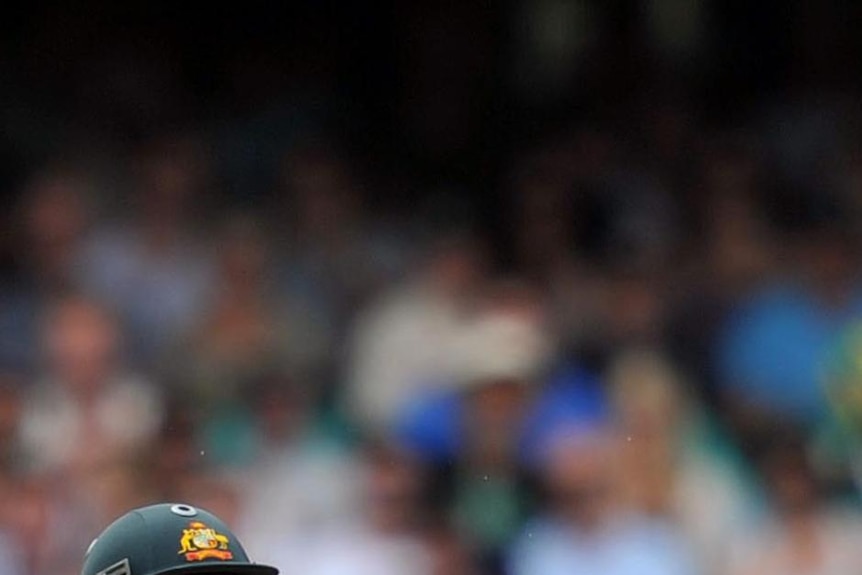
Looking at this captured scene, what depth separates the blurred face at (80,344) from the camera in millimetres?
5309

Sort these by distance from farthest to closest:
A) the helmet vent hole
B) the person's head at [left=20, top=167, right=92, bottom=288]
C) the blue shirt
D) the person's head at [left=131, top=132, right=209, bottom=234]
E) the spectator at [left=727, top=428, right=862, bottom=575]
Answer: the person's head at [left=131, top=132, right=209, bottom=234] < the person's head at [left=20, top=167, right=92, bottom=288] < the blue shirt < the spectator at [left=727, top=428, right=862, bottom=575] < the helmet vent hole

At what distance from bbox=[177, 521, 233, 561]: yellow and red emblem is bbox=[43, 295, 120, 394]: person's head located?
2.96 m

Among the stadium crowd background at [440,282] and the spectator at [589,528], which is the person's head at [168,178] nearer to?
the stadium crowd background at [440,282]

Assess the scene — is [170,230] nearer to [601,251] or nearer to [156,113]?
[156,113]

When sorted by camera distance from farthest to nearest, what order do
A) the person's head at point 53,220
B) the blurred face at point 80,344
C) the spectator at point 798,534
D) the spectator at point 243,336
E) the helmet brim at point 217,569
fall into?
1. the person's head at point 53,220
2. the spectator at point 243,336
3. the blurred face at point 80,344
4. the spectator at point 798,534
5. the helmet brim at point 217,569

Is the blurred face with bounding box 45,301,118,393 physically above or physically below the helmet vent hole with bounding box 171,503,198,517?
above

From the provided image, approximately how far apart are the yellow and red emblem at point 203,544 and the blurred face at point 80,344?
9.72 feet

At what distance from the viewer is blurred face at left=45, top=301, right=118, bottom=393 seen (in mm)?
5309

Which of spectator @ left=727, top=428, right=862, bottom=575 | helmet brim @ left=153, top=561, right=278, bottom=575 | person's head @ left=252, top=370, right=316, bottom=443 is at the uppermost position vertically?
person's head @ left=252, top=370, right=316, bottom=443

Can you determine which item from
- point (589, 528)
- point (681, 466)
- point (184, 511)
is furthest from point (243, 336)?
point (184, 511)

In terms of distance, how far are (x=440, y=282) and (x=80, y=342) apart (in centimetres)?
108

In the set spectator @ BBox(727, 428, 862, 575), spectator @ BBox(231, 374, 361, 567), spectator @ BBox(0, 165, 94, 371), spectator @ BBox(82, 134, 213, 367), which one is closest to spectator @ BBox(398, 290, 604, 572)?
spectator @ BBox(231, 374, 361, 567)

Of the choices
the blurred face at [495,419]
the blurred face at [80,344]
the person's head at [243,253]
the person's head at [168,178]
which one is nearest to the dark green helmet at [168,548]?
the blurred face at [495,419]

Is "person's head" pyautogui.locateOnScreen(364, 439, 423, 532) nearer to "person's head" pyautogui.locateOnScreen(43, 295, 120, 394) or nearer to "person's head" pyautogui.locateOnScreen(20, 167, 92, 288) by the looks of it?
"person's head" pyautogui.locateOnScreen(43, 295, 120, 394)
